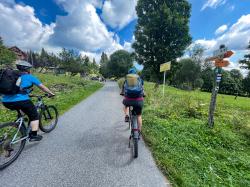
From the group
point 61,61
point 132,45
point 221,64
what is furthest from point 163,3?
point 61,61

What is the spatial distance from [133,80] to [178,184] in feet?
Result: 7.46

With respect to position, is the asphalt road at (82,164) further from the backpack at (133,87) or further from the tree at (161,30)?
the tree at (161,30)

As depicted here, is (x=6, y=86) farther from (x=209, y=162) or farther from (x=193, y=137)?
(x=193, y=137)

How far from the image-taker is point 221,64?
14.3 feet

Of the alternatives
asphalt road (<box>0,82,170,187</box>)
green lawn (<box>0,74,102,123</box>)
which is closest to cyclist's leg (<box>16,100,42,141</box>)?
asphalt road (<box>0,82,170,187</box>)

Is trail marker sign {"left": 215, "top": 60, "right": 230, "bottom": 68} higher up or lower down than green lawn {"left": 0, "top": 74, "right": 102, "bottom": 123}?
higher up

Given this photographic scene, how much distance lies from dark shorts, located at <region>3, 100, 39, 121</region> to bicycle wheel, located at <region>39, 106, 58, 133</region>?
0.93 metres

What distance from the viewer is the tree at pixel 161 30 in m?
17.5

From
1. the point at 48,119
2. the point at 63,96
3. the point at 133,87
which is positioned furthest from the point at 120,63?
the point at 133,87

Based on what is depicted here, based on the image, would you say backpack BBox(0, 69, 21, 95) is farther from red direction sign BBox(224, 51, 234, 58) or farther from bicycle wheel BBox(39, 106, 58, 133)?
red direction sign BBox(224, 51, 234, 58)

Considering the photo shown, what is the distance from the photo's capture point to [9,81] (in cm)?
279

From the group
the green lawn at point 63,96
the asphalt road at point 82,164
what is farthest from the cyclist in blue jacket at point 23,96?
the green lawn at point 63,96

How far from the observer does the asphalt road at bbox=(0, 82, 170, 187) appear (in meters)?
2.44

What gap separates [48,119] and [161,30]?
17.5 m
